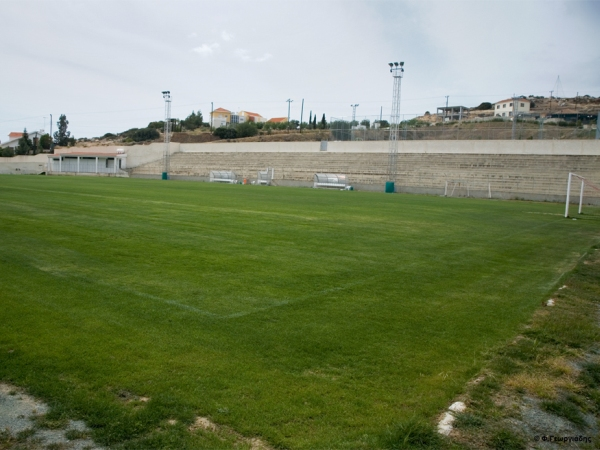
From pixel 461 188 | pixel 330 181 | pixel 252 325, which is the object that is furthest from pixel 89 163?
pixel 252 325

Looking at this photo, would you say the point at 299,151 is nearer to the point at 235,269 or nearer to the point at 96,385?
the point at 235,269

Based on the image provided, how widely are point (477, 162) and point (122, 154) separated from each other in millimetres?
45851

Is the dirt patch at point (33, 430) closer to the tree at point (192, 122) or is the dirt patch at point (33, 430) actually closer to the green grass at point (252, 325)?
the green grass at point (252, 325)

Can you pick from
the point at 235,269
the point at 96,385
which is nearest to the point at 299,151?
the point at 235,269

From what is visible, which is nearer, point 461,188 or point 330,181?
point 461,188

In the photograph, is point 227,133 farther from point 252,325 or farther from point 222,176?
point 252,325

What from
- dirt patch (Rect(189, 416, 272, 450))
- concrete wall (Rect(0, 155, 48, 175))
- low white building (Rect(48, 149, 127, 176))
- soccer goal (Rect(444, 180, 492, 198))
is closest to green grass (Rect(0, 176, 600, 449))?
dirt patch (Rect(189, 416, 272, 450))

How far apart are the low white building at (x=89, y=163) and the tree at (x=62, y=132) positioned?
52271 mm

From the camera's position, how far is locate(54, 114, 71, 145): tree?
114438 mm

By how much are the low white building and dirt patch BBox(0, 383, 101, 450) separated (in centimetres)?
6263

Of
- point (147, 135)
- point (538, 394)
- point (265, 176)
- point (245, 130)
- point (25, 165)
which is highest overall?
point (245, 130)

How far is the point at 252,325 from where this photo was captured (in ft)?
16.4

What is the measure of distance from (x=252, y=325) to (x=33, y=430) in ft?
7.57

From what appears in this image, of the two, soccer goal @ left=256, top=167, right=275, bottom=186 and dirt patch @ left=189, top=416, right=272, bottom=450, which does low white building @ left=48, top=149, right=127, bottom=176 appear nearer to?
soccer goal @ left=256, top=167, right=275, bottom=186
